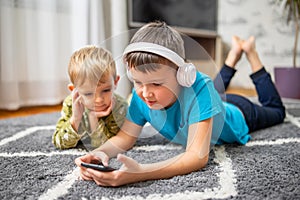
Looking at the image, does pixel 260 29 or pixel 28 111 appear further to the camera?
pixel 260 29

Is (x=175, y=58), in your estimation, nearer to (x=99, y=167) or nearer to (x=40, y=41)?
(x=99, y=167)

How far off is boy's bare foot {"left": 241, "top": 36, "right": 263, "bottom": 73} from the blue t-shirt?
1.25 feet

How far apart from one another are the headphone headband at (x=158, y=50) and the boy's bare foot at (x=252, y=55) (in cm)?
69

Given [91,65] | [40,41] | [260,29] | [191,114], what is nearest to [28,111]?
[40,41]

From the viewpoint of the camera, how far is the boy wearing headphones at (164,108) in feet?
2.00

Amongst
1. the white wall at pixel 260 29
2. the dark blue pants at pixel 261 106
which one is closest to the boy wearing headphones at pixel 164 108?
the dark blue pants at pixel 261 106

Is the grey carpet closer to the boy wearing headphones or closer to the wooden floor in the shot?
the boy wearing headphones

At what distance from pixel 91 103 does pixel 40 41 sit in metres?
1.17

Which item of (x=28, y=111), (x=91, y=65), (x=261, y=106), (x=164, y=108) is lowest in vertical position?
(x=28, y=111)

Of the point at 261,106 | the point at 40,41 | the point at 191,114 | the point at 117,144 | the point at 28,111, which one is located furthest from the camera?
the point at 40,41

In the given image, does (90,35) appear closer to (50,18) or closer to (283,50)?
(50,18)

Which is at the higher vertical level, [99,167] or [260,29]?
[260,29]

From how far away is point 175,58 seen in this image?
631mm

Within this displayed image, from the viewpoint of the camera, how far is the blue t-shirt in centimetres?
71
